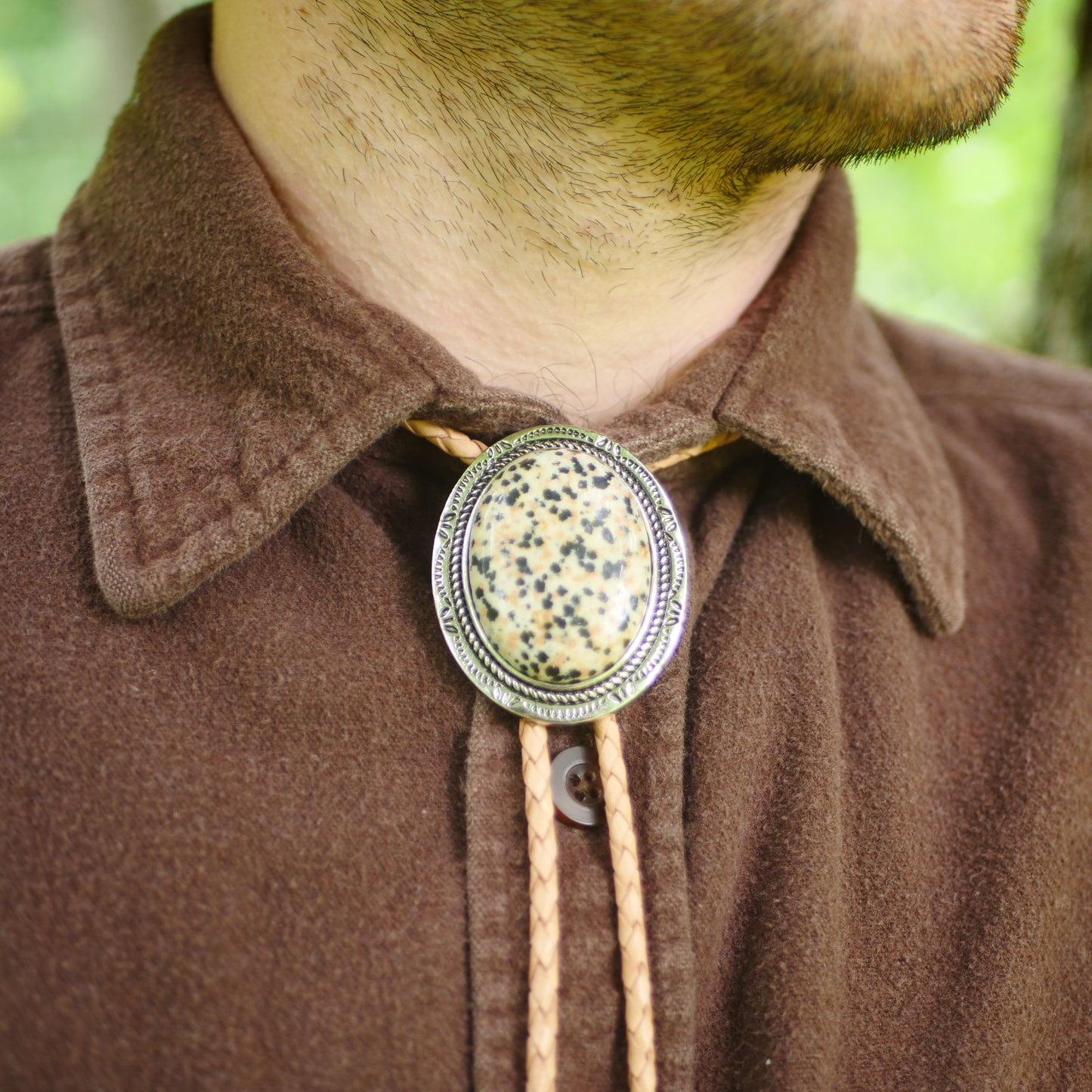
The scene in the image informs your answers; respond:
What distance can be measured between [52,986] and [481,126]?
2.85ft

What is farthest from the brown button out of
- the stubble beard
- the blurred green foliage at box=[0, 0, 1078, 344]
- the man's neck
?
the blurred green foliage at box=[0, 0, 1078, 344]

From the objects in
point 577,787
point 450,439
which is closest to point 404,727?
point 577,787

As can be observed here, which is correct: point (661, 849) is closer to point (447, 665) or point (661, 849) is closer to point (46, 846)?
point (447, 665)

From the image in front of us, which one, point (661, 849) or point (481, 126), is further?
point (481, 126)

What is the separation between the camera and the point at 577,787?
0.84 metres

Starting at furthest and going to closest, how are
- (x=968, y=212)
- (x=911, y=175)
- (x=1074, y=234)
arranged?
(x=911, y=175), (x=968, y=212), (x=1074, y=234)

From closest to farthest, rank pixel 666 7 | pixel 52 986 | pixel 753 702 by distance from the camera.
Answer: pixel 52 986
pixel 666 7
pixel 753 702

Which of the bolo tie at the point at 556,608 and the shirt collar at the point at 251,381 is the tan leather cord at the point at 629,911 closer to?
the bolo tie at the point at 556,608

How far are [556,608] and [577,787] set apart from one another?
0.17 m

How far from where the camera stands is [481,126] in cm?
92

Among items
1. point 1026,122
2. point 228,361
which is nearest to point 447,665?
point 228,361

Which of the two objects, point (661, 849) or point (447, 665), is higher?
point (447, 665)

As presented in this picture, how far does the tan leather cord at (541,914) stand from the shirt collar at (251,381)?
32 centimetres

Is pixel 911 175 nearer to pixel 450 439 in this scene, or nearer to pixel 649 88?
pixel 649 88
